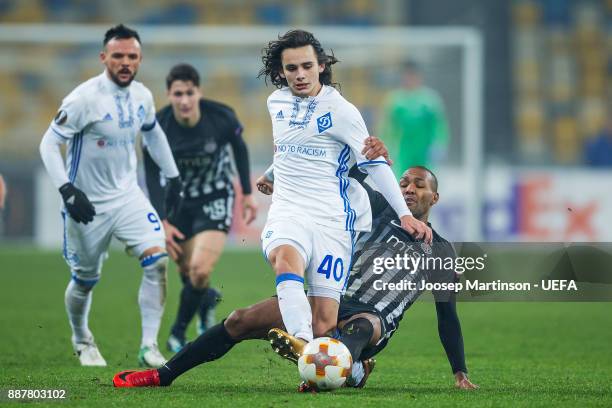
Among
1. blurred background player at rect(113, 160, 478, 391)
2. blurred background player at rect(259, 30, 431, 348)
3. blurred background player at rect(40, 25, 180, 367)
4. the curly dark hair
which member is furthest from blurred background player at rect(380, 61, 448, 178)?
blurred background player at rect(259, 30, 431, 348)

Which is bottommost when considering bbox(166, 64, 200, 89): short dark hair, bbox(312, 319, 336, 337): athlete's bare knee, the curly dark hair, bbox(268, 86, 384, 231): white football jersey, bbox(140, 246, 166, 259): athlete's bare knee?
bbox(312, 319, 336, 337): athlete's bare knee

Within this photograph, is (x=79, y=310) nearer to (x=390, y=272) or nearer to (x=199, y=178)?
(x=199, y=178)

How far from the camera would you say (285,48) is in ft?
21.8

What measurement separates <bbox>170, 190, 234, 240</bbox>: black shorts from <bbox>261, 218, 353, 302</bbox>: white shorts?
3351mm

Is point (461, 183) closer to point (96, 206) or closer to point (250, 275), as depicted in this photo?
point (250, 275)

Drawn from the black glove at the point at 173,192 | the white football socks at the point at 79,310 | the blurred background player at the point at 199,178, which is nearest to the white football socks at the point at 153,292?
the white football socks at the point at 79,310

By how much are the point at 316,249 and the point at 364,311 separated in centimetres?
47

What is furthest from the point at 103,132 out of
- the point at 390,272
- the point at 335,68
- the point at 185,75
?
the point at 335,68

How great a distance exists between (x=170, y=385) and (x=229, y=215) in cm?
343

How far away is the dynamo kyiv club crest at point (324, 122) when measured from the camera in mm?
6484

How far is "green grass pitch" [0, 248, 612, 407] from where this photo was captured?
6.12m

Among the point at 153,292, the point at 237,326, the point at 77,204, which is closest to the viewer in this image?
the point at 237,326

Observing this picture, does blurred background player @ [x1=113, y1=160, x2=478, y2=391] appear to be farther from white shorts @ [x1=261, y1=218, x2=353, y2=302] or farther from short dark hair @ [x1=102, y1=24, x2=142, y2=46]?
short dark hair @ [x1=102, y1=24, x2=142, y2=46]

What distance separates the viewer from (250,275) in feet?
51.8
